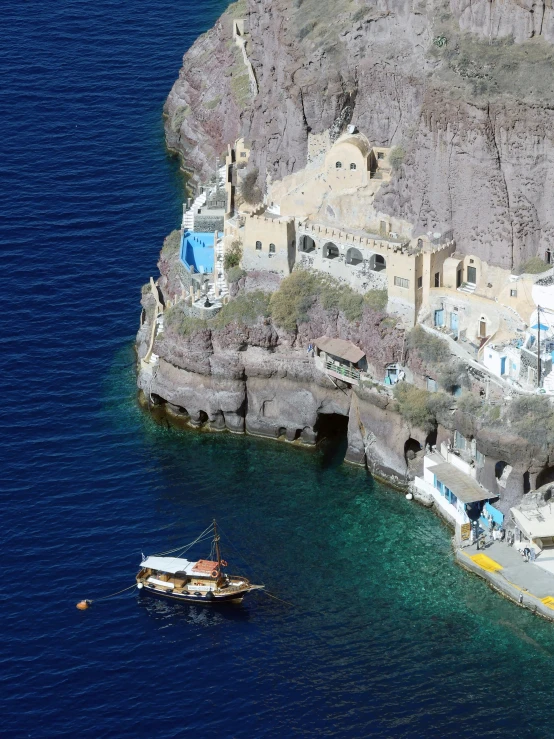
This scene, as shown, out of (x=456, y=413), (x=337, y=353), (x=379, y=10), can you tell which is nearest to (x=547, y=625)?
(x=456, y=413)

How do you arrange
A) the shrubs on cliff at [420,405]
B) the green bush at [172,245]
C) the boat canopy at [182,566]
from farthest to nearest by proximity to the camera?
the green bush at [172,245] < the shrubs on cliff at [420,405] < the boat canopy at [182,566]

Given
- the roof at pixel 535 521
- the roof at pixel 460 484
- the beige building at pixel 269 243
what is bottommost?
the roof at pixel 535 521

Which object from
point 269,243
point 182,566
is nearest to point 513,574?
point 182,566

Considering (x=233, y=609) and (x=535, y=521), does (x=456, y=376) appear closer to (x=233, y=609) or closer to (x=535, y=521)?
(x=535, y=521)

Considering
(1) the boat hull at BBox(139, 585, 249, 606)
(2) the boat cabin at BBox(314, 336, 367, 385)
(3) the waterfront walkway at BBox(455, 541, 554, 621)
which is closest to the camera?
(3) the waterfront walkway at BBox(455, 541, 554, 621)

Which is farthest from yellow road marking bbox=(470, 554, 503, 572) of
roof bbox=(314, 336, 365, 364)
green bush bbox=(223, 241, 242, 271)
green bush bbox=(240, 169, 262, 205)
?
green bush bbox=(240, 169, 262, 205)

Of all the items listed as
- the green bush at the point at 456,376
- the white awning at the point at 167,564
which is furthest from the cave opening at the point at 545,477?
the white awning at the point at 167,564

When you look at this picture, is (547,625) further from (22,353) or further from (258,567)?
(22,353)

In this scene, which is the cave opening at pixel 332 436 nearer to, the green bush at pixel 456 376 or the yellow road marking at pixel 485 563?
the green bush at pixel 456 376

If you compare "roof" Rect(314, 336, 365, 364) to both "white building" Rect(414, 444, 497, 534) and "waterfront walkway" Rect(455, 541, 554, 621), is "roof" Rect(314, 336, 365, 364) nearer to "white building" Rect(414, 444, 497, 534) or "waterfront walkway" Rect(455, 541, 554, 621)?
"white building" Rect(414, 444, 497, 534)
